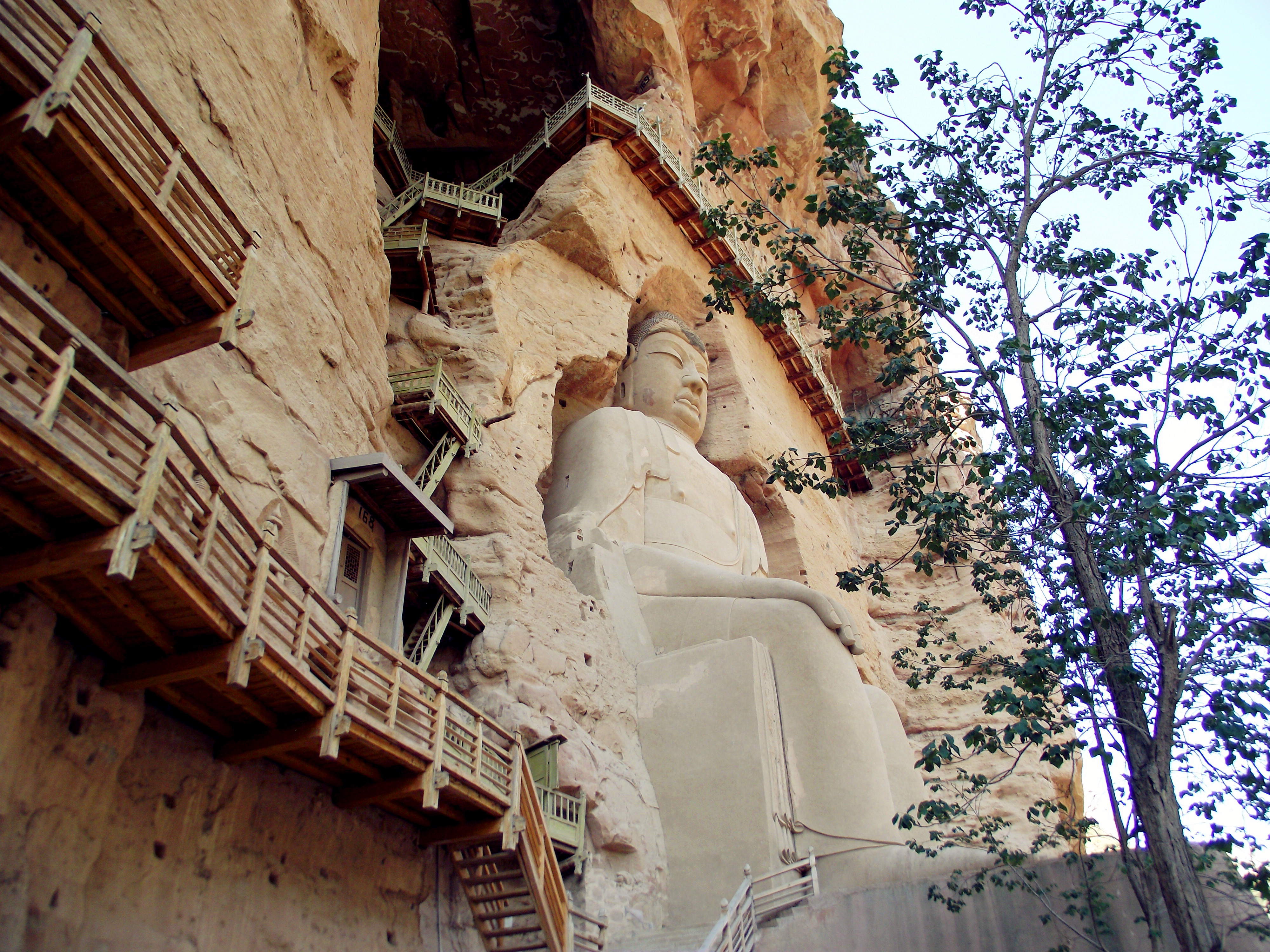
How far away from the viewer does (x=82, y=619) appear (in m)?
4.78

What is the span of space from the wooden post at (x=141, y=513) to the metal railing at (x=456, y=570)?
440 cm

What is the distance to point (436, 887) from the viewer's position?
297 inches

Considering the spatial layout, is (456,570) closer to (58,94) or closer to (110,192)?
(110,192)

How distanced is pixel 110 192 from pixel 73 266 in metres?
0.62

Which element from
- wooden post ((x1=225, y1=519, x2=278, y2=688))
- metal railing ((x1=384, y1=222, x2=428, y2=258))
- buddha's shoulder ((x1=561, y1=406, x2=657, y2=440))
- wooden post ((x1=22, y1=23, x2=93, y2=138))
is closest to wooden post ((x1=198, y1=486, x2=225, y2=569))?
wooden post ((x1=225, y1=519, x2=278, y2=688))

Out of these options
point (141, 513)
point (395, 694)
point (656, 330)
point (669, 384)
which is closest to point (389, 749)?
point (395, 694)

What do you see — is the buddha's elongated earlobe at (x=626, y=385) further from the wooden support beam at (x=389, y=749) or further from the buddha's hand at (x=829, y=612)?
the wooden support beam at (x=389, y=749)

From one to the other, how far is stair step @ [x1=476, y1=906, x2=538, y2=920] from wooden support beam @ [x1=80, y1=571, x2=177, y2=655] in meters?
3.16

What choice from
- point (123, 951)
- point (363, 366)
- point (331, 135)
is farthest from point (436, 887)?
point (331, 135)

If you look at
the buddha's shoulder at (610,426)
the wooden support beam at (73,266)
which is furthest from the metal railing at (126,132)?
the buddha's shoulder at (610,426)

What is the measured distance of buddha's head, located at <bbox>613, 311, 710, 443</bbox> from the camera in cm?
1591

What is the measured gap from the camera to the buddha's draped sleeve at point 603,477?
12977mm

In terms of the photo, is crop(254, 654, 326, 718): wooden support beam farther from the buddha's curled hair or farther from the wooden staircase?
the buddha's curled hair

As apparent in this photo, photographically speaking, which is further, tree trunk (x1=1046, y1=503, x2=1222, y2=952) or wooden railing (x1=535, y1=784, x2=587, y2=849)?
wooden railing (x1=535, y1=784, x2=587, y2=849)
